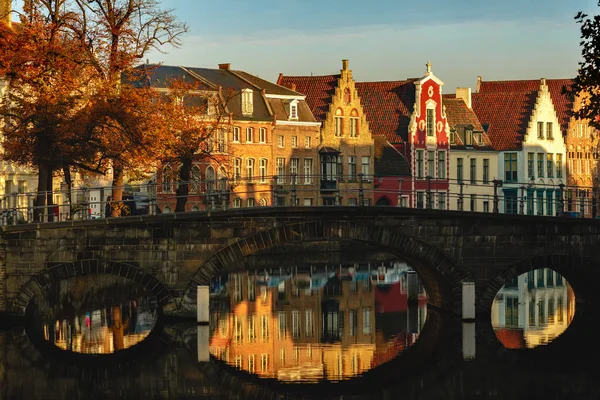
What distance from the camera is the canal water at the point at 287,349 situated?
36.4 metres

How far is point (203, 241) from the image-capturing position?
45.9m

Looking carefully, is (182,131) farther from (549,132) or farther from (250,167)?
(549,132)

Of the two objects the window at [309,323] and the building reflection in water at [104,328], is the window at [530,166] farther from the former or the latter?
the building reflection in water at [104,328]

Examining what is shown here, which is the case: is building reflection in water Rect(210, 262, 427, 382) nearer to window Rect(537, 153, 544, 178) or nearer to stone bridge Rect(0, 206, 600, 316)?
stone bridge Rect(0, 206, 600, 316)

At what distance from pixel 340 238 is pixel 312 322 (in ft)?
12.7

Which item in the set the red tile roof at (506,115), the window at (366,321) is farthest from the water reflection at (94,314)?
the red tile roof at (506,115)

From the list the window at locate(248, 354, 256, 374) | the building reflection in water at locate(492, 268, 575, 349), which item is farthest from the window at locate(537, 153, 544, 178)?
the window at locate(248, 354, 256, 374)

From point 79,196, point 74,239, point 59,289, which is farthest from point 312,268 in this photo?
point 74,239

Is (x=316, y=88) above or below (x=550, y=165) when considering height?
above

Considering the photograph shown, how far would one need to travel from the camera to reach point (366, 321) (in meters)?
50.2

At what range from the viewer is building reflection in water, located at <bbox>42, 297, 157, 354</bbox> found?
4303cm

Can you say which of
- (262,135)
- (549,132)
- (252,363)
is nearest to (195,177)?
(262,135)

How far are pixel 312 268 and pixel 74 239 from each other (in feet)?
104

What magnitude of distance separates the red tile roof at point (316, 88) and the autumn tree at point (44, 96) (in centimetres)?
4273
